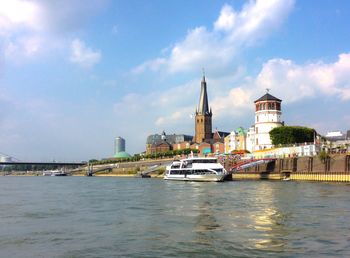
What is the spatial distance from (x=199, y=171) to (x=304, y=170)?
2199cm

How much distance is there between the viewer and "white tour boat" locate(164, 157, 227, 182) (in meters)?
92.9

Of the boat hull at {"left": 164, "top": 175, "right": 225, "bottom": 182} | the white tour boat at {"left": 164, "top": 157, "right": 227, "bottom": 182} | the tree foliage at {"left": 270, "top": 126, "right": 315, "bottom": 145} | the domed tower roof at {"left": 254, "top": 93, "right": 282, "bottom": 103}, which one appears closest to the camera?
the boat hull at {"left": 164, "top": 175, "right": 225, "bottom": 182}

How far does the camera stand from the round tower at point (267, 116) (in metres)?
142

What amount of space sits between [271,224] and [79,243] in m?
12.5

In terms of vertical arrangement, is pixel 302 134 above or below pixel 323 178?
above

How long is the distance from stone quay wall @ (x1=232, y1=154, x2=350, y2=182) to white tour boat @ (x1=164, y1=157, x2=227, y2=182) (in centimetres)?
1523

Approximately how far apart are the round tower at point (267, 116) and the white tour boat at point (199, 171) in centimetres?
4425

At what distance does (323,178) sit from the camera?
8494 cm

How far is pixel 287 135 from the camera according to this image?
134 m

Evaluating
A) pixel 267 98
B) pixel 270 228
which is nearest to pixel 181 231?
pixel 270 228

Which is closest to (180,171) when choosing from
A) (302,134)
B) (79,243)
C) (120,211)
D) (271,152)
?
(271,152)

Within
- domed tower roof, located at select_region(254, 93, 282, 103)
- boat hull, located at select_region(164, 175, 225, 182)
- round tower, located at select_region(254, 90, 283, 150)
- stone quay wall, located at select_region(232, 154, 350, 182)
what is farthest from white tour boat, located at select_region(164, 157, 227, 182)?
domed tower roof, located at select_region(254, 93, 282, 103)

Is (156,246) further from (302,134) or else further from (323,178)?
(302,134)

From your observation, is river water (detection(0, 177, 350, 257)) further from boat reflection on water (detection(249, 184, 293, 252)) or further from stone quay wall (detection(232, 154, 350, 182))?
stone quay wall (detection(232, 154, 350, 182))
